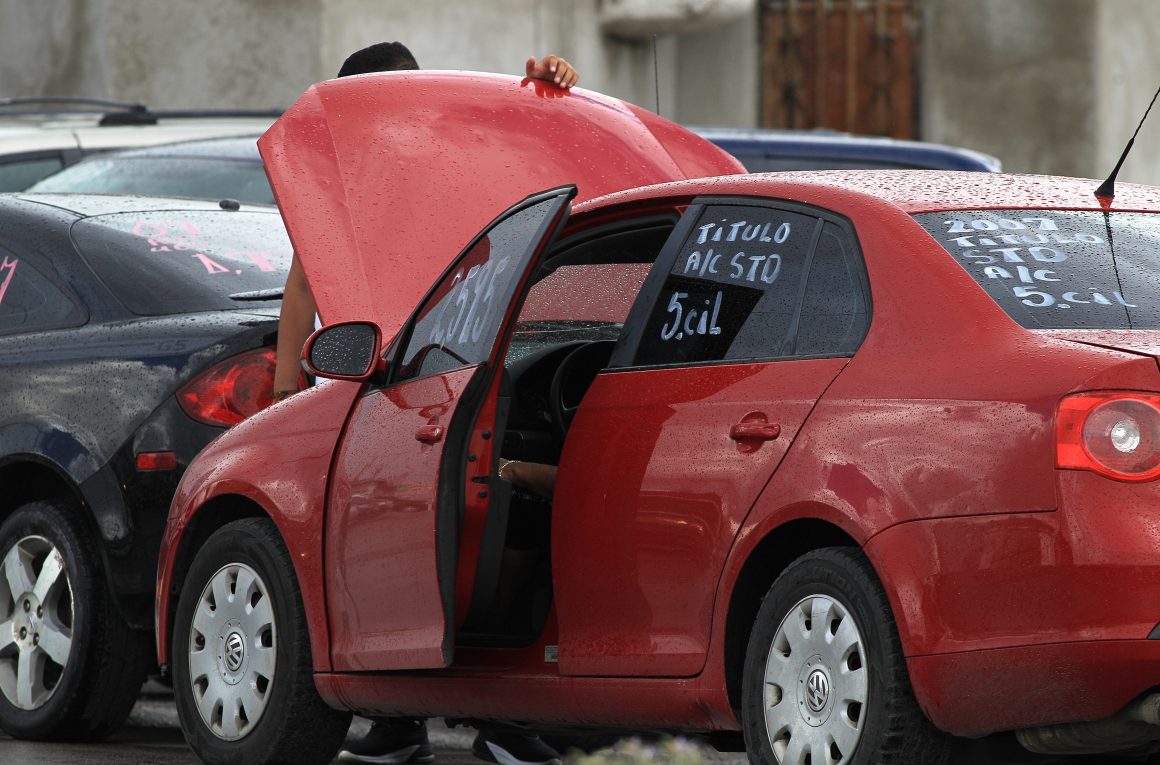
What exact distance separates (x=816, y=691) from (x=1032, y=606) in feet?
1.94

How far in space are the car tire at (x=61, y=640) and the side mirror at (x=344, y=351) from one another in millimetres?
1454

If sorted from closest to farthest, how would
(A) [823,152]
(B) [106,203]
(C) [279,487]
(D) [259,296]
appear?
1. (C) [279,487]
2. (D) [259,296]
3. (B) [106,203]
4. (A) [823,152]

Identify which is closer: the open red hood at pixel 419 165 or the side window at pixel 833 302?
the side window at pixel 833 302

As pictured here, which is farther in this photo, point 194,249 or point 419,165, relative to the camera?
point 194,249

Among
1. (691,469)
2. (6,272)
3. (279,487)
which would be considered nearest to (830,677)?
(691,469)

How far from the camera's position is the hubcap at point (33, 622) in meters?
7.21

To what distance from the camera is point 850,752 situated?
15.3ft

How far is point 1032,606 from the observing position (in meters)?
4.37

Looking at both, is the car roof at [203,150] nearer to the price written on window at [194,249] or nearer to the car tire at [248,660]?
the price written on window at [194,249]

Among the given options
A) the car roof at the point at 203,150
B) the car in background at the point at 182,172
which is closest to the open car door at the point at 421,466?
the car in background at the point at 182,172

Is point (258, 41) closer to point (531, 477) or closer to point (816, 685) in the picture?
point (531, 477)

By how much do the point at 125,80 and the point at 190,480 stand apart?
12381 mm

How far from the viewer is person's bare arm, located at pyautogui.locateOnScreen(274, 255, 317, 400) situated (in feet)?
22.7

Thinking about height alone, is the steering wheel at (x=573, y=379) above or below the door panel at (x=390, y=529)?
above
